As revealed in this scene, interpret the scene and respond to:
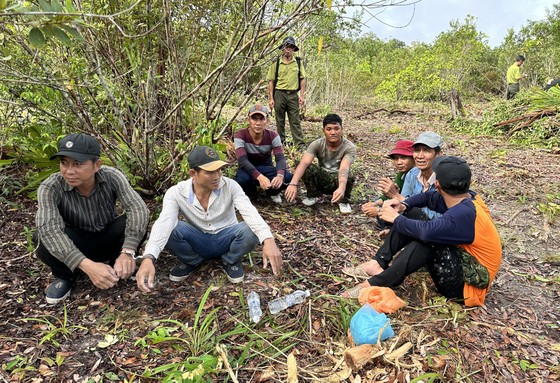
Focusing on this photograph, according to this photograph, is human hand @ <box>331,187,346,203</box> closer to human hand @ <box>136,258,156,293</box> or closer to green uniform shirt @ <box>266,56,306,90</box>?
human hand @ <box>136,258,156,293</box>

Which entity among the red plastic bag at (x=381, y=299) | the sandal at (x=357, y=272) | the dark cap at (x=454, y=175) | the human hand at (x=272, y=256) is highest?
the dark cap at (x=454, y=175)

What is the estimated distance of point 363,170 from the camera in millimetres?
5422

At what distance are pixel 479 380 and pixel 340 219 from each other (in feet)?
6.82

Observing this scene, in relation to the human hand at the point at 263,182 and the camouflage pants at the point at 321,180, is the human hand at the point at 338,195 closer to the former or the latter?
the camouflage pants at the point at 321,180

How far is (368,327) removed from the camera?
6.72ft

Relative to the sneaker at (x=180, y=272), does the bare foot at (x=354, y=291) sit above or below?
above

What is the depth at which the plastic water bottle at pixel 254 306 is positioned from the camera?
2250mm

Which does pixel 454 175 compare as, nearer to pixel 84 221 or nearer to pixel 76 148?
pixel 76 148

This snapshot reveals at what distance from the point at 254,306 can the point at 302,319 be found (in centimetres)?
31

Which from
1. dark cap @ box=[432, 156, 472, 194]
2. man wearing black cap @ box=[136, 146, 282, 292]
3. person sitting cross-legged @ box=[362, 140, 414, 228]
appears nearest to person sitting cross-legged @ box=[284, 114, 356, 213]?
person sitting cross-legged @ box=[362, 140, 414, 228]

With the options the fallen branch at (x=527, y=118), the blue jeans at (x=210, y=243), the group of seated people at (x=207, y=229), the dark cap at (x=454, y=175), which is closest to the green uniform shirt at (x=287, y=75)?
the group of seated people at (x=207, y=229)

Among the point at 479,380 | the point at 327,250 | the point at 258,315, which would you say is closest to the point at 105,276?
the point at 258,315

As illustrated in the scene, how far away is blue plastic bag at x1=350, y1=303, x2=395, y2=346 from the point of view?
2.03 meters

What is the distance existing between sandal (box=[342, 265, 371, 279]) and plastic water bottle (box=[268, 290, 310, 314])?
44 cm
